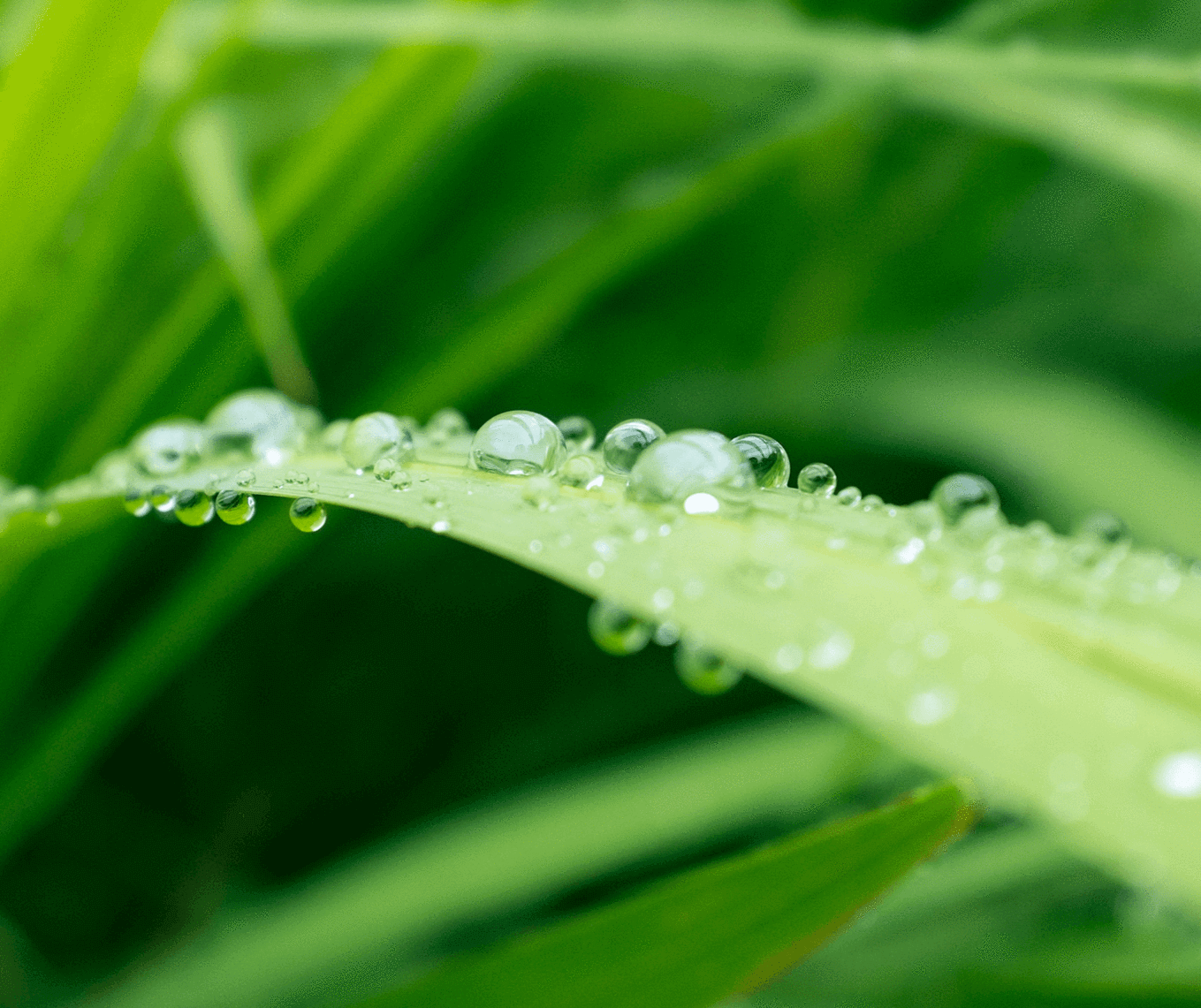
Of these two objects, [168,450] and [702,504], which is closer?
[702,504]

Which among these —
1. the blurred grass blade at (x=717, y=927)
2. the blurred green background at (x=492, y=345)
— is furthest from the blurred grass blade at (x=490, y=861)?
the blurred grass blade at (x=717, y=927)

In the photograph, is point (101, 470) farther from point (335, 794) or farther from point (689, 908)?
point (335, 794)

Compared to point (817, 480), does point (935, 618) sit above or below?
below

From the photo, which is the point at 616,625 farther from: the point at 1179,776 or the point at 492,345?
the point at 492,345

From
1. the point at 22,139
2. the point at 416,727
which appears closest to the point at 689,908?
the point at 22,139

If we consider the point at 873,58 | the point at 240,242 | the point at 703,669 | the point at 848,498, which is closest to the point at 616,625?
the point at 703,669

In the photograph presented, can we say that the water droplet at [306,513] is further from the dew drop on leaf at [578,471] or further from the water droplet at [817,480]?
the water droplet at [817,480]
